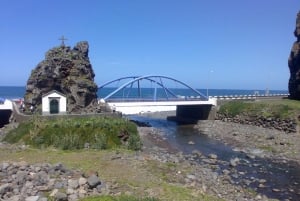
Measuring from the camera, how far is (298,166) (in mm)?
36406

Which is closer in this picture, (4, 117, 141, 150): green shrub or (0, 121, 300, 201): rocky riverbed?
(0, 121, 300, 201): rocky riverbed

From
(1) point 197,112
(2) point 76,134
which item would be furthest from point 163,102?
(2) point 76,134

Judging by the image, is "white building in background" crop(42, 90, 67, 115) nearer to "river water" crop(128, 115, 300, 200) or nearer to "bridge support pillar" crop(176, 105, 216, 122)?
"river water" crop(128, 115, 300, 200)

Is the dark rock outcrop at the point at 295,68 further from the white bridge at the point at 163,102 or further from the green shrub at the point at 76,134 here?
the green shrub at the point at 76,134

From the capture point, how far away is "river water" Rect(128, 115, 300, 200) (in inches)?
1112

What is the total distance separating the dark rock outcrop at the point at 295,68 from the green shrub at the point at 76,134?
4544 centimetres

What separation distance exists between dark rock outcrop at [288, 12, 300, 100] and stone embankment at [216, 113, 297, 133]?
13993mm

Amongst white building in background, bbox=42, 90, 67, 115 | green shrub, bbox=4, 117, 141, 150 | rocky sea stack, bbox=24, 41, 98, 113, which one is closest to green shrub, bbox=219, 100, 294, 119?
rocky sea stack, bbox=24, 41, 98, 113

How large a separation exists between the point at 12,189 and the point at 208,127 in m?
51.2

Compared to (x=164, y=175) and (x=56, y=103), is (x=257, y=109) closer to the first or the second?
(x=56, y=103)

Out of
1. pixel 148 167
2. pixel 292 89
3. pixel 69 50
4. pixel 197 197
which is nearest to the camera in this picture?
pixel 197 197

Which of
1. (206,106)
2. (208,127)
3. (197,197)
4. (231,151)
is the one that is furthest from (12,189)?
(206,106)

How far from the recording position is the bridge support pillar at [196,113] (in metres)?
76.9

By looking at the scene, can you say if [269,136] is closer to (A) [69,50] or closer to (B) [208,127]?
(B) [208,127]
